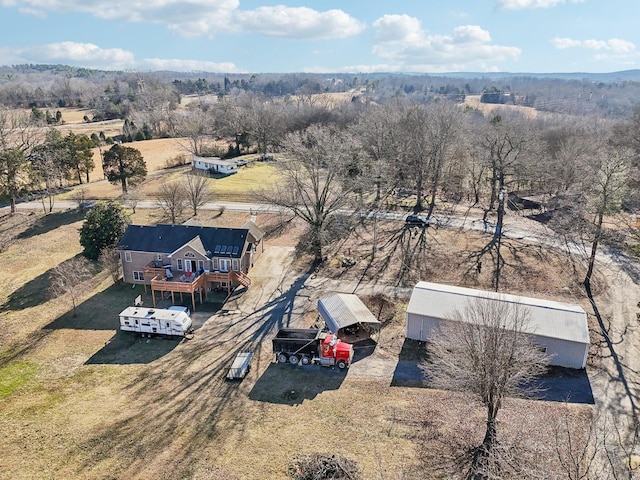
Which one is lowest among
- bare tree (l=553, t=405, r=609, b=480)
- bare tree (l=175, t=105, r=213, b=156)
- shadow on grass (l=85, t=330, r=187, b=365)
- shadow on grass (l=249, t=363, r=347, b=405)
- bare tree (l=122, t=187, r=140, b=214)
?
shadow on grass (l=85, t=330, r=187, b=365)

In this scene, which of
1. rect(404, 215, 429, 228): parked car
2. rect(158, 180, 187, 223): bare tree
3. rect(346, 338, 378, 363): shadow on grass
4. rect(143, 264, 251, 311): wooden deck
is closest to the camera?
rect(346, 338, 378, 363): shadow on grass

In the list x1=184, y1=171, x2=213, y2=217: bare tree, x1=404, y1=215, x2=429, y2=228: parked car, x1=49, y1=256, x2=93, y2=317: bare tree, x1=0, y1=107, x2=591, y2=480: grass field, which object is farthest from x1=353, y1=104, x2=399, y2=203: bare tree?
x1=49, y1=256, x2=93, y2=317: bare tree

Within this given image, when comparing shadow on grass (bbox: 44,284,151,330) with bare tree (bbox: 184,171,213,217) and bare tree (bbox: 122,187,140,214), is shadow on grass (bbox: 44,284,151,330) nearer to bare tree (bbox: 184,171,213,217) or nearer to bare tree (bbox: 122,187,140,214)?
bare tree (bbox: 184,171,213,217)

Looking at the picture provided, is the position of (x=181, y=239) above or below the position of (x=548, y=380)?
above

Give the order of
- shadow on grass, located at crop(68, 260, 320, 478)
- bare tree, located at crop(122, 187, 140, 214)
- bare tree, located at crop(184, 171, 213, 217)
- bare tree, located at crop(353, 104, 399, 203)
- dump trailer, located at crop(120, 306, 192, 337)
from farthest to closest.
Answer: bare tree, located at crop(353, 104, 399, 203), bare tree, located at crop(122, 187, 140, 214), bare tree, located at crop(184, 171, 213, 217), dump trailer, located at crop(120, 306, 192, 337), shadow on grass, located at crop(68, 260, 320, 478)

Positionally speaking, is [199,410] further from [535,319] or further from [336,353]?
[535,319]

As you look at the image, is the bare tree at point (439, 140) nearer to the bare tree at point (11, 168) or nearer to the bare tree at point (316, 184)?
the bare tree at point (316, 184)

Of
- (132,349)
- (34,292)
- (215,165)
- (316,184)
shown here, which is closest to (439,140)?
(316,184)
